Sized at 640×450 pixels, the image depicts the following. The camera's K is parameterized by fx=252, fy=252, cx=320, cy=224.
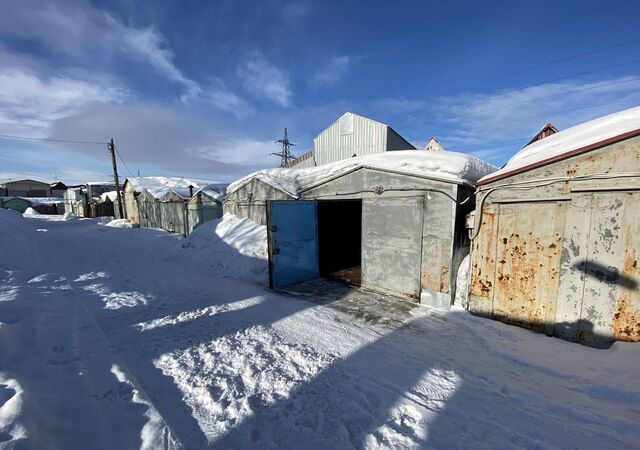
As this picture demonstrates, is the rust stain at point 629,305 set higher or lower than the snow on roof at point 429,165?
lower

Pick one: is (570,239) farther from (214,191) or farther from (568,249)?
(214,191)

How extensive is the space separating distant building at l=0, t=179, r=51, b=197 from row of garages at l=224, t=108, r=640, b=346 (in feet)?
260

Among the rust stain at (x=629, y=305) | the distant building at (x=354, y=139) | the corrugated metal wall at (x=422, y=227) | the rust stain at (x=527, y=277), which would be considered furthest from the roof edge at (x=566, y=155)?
the distant building at (x=354, y=139)

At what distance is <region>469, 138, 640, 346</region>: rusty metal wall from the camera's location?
3.26 metres

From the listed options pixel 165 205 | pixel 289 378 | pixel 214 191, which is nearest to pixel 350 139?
pixel 214 191

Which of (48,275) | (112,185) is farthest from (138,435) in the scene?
(112,185)

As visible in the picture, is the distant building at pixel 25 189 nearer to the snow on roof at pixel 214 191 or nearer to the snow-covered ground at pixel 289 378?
the snow on roof at pixel 214 191

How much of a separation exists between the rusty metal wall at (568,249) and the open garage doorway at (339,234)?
4.37m

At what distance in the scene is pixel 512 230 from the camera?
4145 millimetres

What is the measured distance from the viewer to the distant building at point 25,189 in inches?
2085

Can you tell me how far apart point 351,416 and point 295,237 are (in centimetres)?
450

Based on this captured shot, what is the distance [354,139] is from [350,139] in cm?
34

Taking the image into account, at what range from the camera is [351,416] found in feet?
7.75

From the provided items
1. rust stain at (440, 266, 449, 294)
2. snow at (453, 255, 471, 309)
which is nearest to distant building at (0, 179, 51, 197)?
rust stain at (440, 266, 449, 294)
